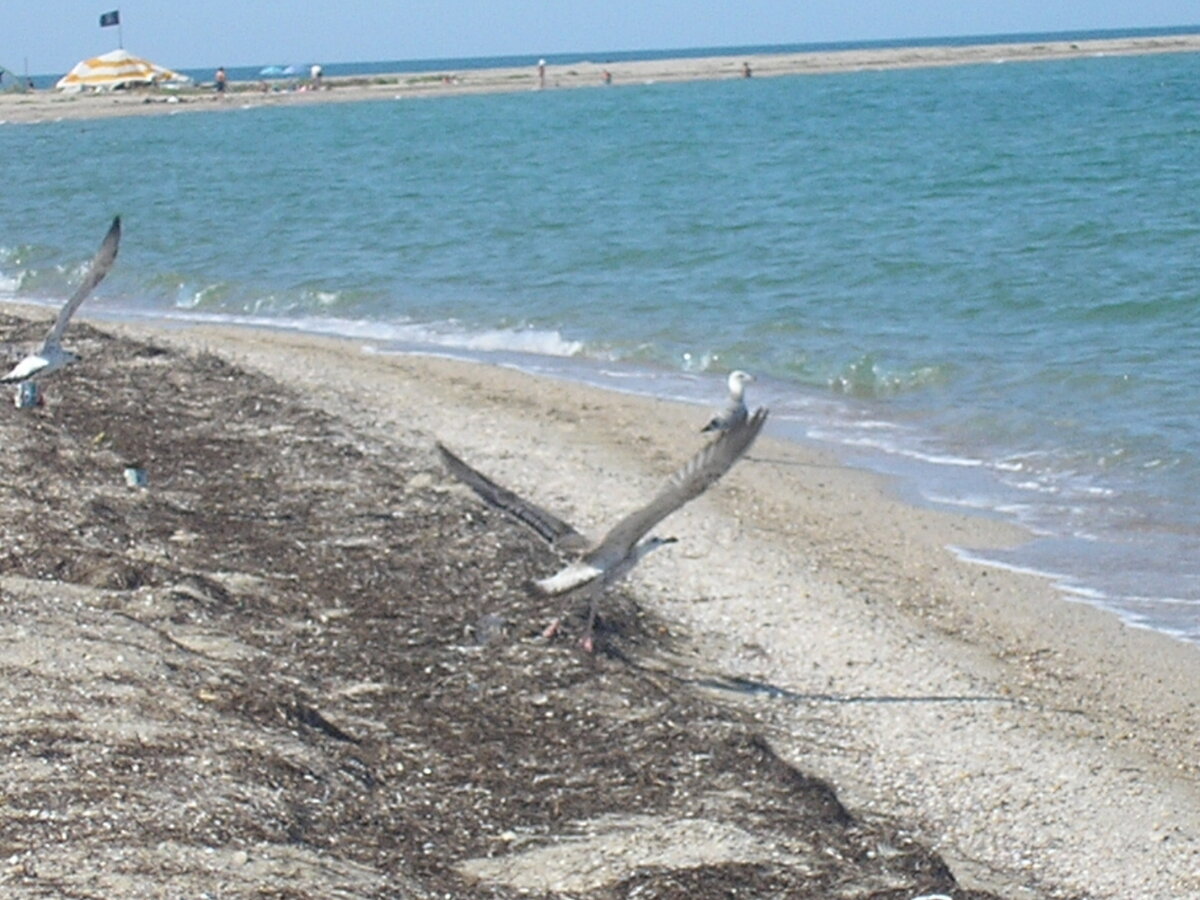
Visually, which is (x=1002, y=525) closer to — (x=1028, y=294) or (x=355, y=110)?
(x=1028, y=294)

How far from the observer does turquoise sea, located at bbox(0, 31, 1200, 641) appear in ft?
44.8

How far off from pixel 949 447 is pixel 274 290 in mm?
12442

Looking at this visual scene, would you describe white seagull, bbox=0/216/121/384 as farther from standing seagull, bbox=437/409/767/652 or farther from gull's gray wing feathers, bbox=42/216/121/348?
standing seagull, bbox=437/409/767/652

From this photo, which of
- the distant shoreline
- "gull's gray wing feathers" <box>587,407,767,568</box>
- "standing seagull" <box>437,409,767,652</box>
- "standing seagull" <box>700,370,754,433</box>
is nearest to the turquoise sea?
"standing seagull" <box>700,370,754,433</box>

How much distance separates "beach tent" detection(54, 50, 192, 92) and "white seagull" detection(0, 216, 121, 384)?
7785 cm

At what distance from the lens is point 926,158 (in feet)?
120

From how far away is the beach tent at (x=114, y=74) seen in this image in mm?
86062

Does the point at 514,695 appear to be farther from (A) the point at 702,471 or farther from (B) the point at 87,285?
(B) the point at 87,285

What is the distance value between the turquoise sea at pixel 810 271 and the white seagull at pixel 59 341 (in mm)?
5490

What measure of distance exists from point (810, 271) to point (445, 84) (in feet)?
220

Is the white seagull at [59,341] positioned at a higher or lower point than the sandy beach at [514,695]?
higher

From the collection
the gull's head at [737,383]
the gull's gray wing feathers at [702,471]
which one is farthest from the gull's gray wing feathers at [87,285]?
the gull's gray wing feathers at [702,471]

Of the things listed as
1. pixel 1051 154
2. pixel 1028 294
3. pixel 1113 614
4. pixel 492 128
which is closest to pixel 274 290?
pixel 1028 294

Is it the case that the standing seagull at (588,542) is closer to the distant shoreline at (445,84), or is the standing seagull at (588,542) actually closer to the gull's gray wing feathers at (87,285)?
the gull's gray wing feathers at (87,285)
